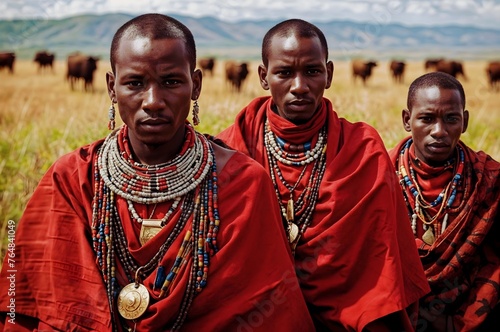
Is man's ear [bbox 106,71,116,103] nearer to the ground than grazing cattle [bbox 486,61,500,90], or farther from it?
farther from it

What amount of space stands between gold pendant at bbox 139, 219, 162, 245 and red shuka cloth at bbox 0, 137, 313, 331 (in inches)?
1.5

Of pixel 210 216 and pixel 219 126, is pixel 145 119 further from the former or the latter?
pixel 219 126

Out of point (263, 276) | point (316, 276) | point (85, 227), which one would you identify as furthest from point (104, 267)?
point (316, 276)

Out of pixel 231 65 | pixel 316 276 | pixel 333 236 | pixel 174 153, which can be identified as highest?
pixel 174 153

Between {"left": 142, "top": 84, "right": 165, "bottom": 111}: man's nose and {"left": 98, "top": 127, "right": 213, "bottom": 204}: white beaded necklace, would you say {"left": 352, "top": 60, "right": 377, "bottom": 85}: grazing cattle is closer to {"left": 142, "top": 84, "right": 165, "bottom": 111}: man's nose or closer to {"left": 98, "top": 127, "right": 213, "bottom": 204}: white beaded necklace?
{"left": 98, "top": 127, "right": 213, "bottom": 204}: white beaded necklace

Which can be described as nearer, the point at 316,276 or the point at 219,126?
the point at 316,276

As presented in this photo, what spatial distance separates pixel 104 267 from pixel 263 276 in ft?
2.35

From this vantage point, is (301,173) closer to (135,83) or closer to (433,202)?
(433,202)

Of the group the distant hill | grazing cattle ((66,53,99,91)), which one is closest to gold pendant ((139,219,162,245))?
grazing cattle ((66,53,99,91))

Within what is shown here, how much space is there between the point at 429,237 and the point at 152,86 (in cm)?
235

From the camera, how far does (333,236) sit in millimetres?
3594

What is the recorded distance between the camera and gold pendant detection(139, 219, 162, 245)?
2.96 meters

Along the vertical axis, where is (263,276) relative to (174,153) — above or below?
below

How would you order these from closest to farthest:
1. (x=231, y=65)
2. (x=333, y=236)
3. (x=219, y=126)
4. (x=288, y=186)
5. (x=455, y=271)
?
(x=333, y=236)
(x=288, y=186)
(x=455, y=271)
(x=219, y=126)
(x=231, y=65)
